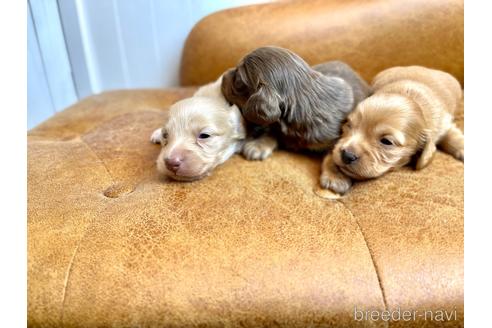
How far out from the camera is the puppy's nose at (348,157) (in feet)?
4.52

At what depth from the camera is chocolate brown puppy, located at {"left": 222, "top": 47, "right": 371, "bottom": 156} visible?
1.47 m

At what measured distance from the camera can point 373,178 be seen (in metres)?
1.41

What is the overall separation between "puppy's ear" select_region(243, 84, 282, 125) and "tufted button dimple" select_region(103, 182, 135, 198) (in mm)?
499

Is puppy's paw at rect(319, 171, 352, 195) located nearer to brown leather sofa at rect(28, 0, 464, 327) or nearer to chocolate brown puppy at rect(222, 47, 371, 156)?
brown leather sofa at rect(28, 0, 464, 327)

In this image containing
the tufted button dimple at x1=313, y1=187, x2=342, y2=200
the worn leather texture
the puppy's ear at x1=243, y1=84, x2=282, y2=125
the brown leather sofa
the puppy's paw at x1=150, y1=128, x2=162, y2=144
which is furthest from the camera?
the worn leather texture

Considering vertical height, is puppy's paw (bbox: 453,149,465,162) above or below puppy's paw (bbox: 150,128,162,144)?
below

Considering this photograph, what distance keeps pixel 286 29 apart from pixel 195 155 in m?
1.09

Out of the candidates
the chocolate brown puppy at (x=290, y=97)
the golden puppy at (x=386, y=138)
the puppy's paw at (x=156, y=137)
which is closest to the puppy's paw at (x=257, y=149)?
the chocolate brown puppy at (x=290, y=97)

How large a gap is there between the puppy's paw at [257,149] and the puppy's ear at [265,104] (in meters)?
0.12

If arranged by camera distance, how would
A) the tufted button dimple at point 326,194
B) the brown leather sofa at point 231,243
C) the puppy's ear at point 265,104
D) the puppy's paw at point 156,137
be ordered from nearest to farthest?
the brown leather sofa at point 231,243 < the tufted button dimple at point 326,194 < the puppy's ear at point 265,104 < the puppy's paw at point 156,137

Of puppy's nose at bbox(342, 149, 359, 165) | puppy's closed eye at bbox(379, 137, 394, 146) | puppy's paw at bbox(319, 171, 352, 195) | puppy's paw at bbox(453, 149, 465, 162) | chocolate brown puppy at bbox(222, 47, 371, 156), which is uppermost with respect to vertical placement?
chocolate brown puppy at bbox(222, 47, 371, 156)

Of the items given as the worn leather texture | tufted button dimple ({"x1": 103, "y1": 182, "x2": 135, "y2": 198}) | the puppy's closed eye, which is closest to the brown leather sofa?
tufted button dimple ({"x1": 103, "y1": 182, "x2": 135, "y2": 198})

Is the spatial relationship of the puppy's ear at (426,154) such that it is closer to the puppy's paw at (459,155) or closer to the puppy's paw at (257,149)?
the puppy's paw at (459,155)
